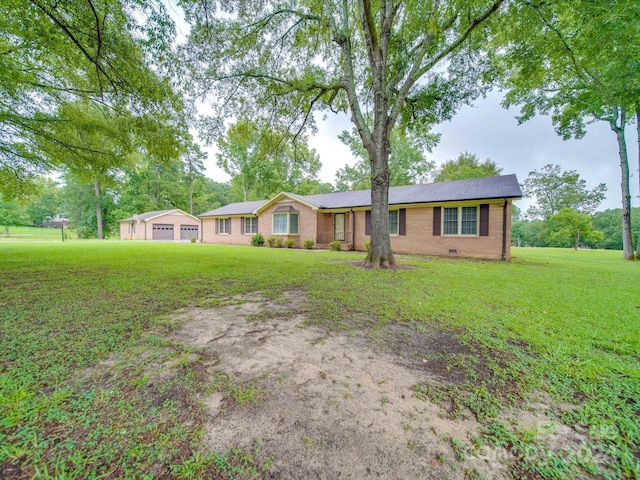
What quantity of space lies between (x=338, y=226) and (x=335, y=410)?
15.6m

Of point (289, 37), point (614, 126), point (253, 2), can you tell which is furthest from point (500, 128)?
point (253, 2)

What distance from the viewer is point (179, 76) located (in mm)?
7688

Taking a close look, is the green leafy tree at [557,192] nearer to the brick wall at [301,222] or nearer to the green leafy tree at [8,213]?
the brick wall at [301,222]

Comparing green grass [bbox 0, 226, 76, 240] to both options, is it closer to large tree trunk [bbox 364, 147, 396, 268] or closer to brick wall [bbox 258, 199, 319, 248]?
brick wall [bbox 258, 199, 319, 248]

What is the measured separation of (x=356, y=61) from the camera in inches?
427

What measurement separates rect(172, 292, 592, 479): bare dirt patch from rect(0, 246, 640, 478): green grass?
4.3 inches

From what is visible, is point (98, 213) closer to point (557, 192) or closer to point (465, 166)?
point (465, 166)

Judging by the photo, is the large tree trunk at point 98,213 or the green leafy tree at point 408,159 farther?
the large tree trunk at point 98,213

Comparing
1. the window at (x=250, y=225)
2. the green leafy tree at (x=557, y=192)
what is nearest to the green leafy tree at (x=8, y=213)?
the window at (x=250, y=225)

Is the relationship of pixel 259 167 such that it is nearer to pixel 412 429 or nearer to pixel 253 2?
pixel 253 2

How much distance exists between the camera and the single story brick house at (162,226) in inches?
1195

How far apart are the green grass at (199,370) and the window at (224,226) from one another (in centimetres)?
1779

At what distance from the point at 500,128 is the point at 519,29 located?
64.3 feet

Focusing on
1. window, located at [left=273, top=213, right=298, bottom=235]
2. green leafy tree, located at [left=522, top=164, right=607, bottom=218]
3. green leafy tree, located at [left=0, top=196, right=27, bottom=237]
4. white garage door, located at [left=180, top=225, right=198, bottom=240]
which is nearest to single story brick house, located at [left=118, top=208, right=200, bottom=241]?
white garage door, located at [left=180, top=225, right=198, bottom=240]
